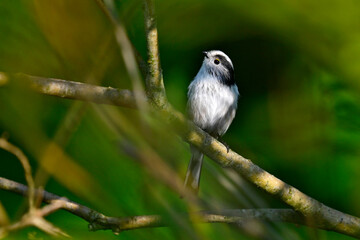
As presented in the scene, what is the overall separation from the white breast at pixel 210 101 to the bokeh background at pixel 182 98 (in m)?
0.50

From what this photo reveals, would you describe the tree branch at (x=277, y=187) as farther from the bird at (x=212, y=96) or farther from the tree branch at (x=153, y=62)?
the bird at (x=212, y=96)

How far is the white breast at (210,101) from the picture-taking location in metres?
1.70

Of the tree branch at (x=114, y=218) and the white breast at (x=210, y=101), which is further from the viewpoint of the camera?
the white breast at (x=210, y=101)

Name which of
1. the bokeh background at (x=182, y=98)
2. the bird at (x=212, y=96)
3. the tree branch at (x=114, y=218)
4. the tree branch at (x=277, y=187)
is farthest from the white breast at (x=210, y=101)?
the tree branch at (x=114, y=218)

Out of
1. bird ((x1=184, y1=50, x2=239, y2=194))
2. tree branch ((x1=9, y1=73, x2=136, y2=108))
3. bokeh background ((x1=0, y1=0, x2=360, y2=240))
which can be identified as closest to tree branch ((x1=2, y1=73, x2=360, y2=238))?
bokeh background ((x1=0, y1=0, x2=360, y2=240))

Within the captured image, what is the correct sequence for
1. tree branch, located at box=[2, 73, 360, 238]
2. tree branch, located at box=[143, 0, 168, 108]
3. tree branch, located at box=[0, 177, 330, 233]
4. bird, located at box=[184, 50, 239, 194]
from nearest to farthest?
1. tree branch, located at box=[143, 0, 168, 108]
2. tree branch, located at box=[0, 177, 330, 233]
3. tree branch, located at box=[2, 73, 360, 238]
4. bird, located at box=[184, 50, 239, 194]

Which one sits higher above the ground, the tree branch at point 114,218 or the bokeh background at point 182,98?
the bokeh background at point 182,98

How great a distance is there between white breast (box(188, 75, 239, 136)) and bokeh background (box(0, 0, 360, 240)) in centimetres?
50

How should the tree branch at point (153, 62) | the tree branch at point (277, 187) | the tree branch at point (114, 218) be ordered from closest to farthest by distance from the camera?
the tree branch at point (153, 62), the tree branch at point (114, 218), the tree branch at point (277, 187)

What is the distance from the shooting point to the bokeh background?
2.38 feet

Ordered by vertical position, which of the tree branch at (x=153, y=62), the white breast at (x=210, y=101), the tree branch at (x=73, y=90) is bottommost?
the tree branch at (x=73, y=90)

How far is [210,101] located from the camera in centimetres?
171

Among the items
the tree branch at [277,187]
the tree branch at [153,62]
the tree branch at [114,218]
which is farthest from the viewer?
the tree branch at [277,187]

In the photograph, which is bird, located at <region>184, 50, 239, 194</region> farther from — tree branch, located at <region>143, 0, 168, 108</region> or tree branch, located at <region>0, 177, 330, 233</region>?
tree branch, located at <region>143, 0, 168, 108</region>
